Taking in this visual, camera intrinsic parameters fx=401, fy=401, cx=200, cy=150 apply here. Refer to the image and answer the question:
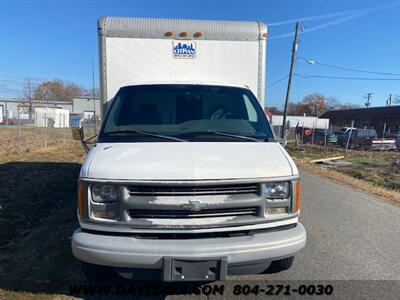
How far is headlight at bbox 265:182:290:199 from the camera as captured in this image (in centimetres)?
364

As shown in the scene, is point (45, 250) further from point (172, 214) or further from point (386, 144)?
point (386, 144)

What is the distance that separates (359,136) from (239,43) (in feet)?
93.5

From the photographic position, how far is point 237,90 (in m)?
5.32

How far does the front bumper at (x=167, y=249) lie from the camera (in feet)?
10.7

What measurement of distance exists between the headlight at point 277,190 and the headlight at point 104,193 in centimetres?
135

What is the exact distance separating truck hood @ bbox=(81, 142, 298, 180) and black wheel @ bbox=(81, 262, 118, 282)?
842mm

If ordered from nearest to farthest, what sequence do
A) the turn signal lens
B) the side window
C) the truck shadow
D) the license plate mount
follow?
the license plate mount, the turn signal lens, the truck shadow, the side window

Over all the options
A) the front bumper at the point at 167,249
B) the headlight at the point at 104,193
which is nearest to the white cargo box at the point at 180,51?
the headlight at the point at 104,193

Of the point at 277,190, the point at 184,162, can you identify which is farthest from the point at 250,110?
the point at 184,162

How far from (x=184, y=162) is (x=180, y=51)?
2874 millimetres

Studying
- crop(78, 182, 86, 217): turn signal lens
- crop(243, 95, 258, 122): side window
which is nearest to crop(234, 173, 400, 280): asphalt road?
crop(243, 95, 258, 122): side window

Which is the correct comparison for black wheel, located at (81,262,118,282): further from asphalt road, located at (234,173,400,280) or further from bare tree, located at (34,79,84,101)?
bare tree, located at (34,79,84,101)

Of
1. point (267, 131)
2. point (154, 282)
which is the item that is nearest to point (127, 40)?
point (267, 131)

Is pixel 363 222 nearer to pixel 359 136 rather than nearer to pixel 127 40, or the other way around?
pixel 127 40
